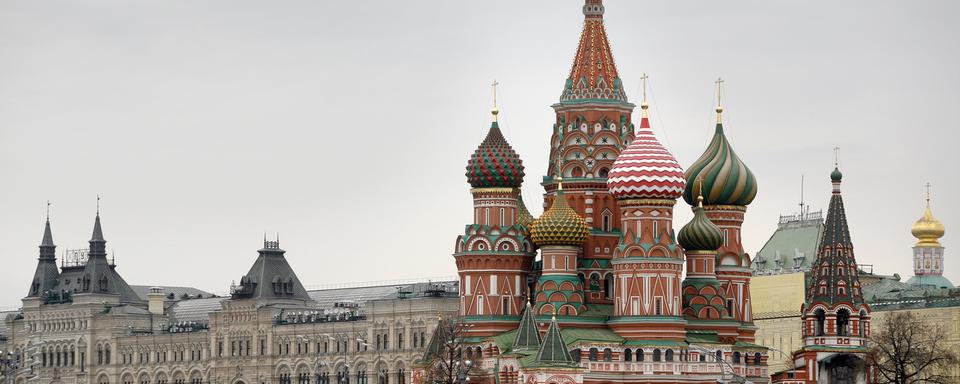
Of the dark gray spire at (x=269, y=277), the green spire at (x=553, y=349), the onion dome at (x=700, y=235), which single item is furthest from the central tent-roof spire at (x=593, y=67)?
the dark gray spire at (x=269, y=277)

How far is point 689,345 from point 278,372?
65150mm

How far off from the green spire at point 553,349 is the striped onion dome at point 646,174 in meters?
8.01

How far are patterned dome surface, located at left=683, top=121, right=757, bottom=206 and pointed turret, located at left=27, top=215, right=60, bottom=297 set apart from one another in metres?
86.1

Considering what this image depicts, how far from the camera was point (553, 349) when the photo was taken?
98188mm

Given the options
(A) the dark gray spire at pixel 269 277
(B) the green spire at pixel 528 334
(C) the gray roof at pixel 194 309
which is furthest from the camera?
(C) the gray roof at pixel 194 309

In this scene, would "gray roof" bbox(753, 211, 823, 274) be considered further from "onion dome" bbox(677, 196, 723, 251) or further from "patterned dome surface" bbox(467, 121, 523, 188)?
"patterned dome surface" bbox(467, 121, 523, 188)

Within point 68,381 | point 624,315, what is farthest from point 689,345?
point 68,381

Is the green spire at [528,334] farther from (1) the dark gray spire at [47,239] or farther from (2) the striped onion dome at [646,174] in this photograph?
(1) the dark gray spire at [47,239]

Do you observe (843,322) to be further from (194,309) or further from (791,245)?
(194,309)

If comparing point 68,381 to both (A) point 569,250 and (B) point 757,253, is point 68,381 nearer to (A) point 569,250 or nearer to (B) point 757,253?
(B) point 757,253

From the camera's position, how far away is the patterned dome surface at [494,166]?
10656 centimetres

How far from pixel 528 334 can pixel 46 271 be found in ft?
300

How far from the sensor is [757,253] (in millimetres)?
151625

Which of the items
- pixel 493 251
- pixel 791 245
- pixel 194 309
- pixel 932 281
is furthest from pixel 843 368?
pixel 194 309
